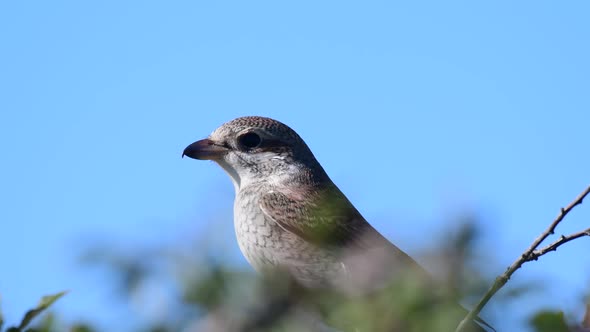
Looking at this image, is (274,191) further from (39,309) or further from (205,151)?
(39,309)

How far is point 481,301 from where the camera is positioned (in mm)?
1717

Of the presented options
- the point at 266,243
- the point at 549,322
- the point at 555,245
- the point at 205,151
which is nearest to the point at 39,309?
the point at 549,322

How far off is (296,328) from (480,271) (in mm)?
381

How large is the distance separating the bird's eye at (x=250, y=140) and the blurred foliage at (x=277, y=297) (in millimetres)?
5073

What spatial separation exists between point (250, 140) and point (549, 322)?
5308 millimetres

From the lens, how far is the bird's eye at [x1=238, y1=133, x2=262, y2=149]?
6812 mm

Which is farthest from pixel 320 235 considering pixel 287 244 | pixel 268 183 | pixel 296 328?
pixel 268 183

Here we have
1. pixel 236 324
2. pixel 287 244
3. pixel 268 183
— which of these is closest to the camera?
pixel 236 324

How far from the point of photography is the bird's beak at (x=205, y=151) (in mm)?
6648

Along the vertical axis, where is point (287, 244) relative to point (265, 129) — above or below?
below

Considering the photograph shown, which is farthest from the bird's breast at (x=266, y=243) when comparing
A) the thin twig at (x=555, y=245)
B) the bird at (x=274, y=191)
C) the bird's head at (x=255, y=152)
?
the thin twig at (x=555, y=245)

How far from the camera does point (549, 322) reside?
5.31 ft

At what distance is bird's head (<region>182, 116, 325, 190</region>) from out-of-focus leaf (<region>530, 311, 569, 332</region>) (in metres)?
4.98

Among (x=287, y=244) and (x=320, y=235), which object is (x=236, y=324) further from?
(x=287, y=244)
